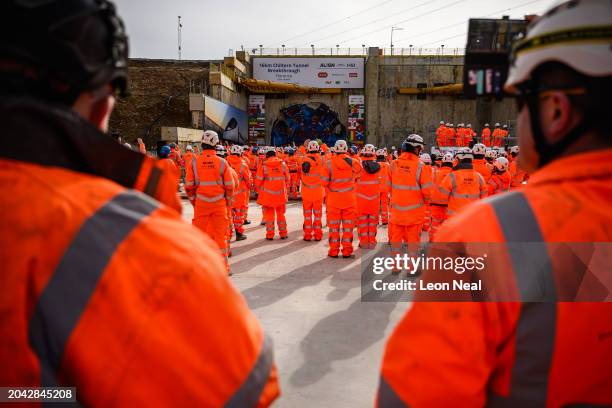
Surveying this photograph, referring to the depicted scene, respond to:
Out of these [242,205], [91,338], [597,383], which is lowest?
[242,205]

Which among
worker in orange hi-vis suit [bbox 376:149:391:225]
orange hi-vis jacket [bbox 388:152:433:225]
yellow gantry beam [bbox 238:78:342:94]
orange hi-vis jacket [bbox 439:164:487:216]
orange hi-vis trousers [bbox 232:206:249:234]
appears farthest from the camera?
yellow gantry beam [bbox 238:78:342:94]

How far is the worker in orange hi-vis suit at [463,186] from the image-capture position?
6.97m

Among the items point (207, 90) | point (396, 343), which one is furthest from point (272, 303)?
point (207, 90)

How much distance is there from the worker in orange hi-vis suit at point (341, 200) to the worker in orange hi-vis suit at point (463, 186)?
1.87m

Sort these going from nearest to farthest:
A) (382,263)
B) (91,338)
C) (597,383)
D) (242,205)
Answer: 1. (91,338)
2. (597,383)
3. (382,263)
4. (242,205)

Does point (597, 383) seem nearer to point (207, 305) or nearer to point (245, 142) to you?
point (207, 305)

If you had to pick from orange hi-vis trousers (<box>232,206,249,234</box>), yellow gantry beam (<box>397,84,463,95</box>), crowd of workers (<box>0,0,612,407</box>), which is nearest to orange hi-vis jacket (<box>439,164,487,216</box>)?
orange hi-vis trousers (<box>232,206,249,234</box>)

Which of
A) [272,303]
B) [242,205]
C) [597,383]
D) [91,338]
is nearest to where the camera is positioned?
[91,338]

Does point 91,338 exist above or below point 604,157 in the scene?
below

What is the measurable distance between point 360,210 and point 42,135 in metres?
8.12

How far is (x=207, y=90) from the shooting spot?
1160 inches

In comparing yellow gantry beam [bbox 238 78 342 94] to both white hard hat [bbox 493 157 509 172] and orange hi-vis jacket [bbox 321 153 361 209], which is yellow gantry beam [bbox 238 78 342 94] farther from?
orange hi-vis jacket [bbox 321 153 361 209]

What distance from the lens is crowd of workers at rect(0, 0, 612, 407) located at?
0.88 metres

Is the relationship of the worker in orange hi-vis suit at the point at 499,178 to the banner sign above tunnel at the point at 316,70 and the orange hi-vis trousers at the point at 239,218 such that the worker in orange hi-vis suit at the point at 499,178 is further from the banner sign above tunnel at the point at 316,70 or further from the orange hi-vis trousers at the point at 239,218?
the banner sign above tunnel at the point at 316,70
